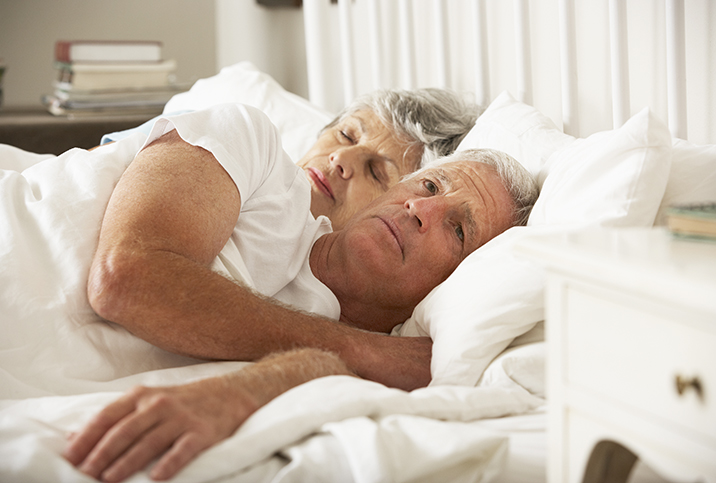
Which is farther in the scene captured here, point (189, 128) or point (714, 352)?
point (189, 128)

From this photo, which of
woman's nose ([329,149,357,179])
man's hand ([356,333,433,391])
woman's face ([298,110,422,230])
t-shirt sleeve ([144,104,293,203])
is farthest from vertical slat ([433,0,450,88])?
man's hand ([356,333,433,391])

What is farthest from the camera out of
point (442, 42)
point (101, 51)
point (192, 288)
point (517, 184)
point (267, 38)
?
point (267, 38)

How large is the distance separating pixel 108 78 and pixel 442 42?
4.51 ft

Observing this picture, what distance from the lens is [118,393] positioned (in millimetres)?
744

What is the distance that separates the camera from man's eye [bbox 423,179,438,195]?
4.20 ft

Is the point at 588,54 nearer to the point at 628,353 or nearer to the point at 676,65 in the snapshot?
the point at 676,65

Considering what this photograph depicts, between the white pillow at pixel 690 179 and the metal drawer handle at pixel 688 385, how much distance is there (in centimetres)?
58

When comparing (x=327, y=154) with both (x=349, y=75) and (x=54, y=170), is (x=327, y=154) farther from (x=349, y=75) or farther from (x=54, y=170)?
(x=54, y=170)

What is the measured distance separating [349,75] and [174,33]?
4.63ft

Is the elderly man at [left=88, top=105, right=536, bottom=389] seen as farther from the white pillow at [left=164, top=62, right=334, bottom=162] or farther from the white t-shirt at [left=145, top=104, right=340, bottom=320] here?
the white pillow at [left=164, top=62, right=334, bottom=162]

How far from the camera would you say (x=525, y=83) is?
1475 mm

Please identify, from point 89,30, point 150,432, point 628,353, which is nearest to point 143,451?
point 150,432

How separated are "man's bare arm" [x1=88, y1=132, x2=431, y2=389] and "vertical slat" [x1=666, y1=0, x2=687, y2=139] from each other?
2.00 ft

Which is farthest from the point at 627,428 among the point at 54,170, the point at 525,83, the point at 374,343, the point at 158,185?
the point at 525,83
